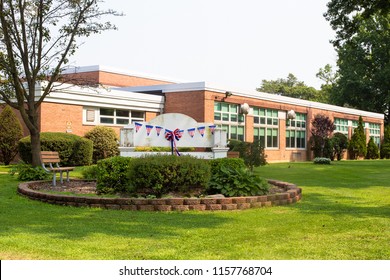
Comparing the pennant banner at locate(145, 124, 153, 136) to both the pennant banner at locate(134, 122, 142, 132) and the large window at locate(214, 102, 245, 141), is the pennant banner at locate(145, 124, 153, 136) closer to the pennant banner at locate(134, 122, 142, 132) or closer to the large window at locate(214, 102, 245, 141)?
the pennant banner at locate(134, 122, 142, 132)

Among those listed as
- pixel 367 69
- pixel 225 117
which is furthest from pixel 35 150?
pixel 367 69

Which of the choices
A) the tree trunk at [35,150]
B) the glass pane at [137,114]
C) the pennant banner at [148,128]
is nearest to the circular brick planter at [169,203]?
the pennant banner at [148,128]

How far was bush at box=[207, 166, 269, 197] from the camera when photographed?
10477 mm

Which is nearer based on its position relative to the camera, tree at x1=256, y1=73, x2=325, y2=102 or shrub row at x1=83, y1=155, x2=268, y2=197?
shrub row at x1=83, y1=155, x2=268, y2=197

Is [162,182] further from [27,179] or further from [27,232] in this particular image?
[27,179]

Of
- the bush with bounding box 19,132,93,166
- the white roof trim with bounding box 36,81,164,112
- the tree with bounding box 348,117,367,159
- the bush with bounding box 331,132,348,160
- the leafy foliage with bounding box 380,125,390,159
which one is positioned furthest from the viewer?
the leafy foliage with bounding box 380,125,390,159

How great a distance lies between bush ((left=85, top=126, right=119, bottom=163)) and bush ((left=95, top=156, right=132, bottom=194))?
46.5 ft

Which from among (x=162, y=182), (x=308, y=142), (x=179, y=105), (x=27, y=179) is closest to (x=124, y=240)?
(x=162, y=182)

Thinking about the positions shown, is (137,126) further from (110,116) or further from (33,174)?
(110,116)

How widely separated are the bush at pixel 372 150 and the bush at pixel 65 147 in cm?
3386

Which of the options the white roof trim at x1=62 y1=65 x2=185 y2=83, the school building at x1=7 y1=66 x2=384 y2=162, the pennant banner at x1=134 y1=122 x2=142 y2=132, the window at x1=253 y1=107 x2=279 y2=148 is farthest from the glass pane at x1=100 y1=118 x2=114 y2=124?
the white roof trim at x1=62 y1=65 x2=185 y2=83

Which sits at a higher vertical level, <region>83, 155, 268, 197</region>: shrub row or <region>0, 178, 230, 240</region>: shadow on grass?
<region>83, 155, 268, 197</region>: shrub row

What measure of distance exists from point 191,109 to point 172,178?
20077 mm

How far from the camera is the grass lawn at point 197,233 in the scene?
233 inches
